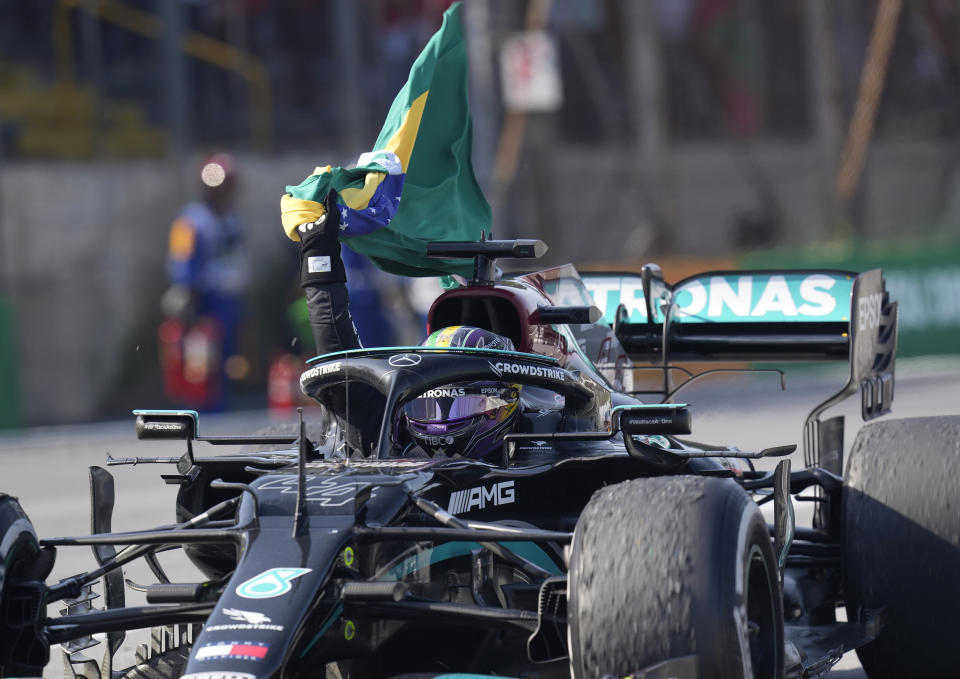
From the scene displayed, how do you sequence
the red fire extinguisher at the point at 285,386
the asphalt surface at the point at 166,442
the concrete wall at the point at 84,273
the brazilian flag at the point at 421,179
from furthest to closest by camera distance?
the concrete wall at the point at 84,273, the red fire extinguisher at the point at 285,386, the asphalt surface at the point at 166,442, the brazilian flag at the point at 421,179

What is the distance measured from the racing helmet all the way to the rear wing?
70.3 inches

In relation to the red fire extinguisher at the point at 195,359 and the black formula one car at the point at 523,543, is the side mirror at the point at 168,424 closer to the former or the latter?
the black formula one car at the point at 523,543

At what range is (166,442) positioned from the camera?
13.2m

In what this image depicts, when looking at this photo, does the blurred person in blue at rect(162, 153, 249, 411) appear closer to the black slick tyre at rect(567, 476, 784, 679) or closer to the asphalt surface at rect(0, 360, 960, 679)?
the asphalt surface at rect(0, 360, 960, 679)

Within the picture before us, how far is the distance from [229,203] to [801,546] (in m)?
10.4

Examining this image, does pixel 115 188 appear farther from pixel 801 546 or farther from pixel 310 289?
pixel 801 546

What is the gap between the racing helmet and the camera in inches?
210

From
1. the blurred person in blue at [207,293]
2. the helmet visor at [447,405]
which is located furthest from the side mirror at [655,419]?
the blurred person in blue at [207,293]

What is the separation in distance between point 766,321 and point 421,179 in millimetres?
1953

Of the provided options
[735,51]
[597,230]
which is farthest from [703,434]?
[735,51]

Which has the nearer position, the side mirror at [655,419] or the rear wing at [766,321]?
the side mirror at [655,419]

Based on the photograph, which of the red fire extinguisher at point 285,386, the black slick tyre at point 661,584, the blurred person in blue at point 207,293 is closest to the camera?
the black slick tyre at point 661,584

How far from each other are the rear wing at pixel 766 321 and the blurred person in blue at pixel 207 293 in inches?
330

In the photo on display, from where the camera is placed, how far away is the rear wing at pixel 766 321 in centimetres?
689
